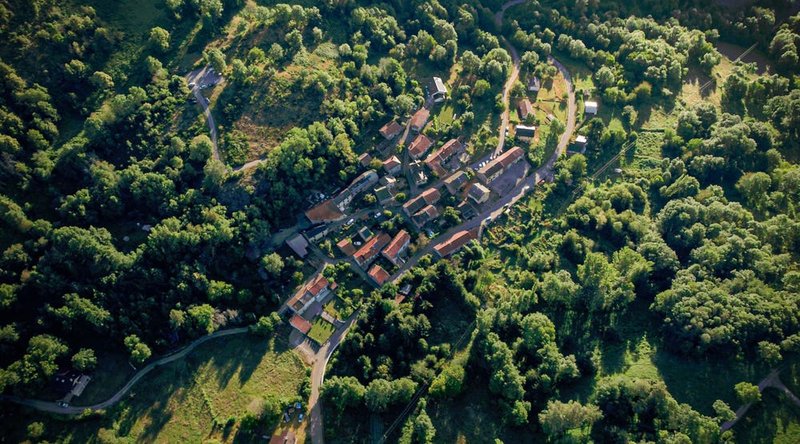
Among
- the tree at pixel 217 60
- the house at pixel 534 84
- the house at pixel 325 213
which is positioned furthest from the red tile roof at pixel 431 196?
the tree at pixel 217 60

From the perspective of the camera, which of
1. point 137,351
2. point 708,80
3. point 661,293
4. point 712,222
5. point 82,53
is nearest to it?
point 137,351

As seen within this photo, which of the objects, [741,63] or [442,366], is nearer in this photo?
[442,366]

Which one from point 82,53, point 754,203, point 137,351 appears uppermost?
point 82,53

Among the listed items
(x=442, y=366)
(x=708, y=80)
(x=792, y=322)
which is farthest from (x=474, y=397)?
(x=708, y=80)

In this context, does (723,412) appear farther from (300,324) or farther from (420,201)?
(300,324)

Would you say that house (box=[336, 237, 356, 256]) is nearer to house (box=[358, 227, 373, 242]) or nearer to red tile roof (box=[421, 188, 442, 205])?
house (box=[358, 227, 373, 242])

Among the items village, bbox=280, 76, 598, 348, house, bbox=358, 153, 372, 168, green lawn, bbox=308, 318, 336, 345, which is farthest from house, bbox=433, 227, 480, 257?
green lawn, bbox=308, 318, 336, 345

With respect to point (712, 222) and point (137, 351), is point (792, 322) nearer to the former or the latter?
point (712, 222)

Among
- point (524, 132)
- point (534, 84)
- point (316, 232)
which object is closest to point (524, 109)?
point (524, 132)
